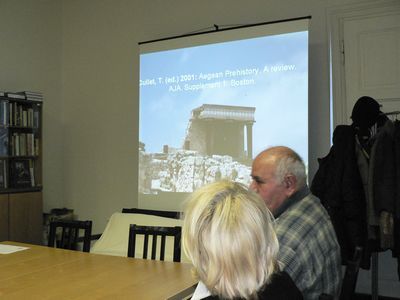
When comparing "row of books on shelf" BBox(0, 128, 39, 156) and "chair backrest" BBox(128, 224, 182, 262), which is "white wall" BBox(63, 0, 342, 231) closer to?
"row of books on shelf" BBox(0, 128, 39, 156)

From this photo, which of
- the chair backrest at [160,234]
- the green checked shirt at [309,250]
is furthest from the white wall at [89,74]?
the green checked shirt at [309,250]

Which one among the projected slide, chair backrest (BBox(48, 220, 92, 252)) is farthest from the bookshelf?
chair backrest (BBox(48, 220, 92, 252))

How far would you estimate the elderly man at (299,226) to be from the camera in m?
1.62

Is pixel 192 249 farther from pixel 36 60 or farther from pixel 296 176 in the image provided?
pixel 36 60

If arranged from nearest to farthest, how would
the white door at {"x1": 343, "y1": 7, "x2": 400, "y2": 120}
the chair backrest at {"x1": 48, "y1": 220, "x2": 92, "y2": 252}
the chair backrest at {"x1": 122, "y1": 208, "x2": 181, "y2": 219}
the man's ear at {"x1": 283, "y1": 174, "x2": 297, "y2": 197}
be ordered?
the man's ear at {"x1": 283, "y1": 174, "x2": 297, "y2": 197} → the chair backrest at {"x1": 48, "y1": 220, "x2": 92, "y2": 252} → the white door at {"x1": 343, "y1": 7, "x2": 400, "y2": 120} → the chair backrest at {"x1": 122, "y1": 208, "x2": 181, "y2": 219}

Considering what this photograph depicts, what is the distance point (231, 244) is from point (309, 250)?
649 mm

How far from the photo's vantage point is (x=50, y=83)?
528cm

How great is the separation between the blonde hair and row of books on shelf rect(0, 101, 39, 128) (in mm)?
3706

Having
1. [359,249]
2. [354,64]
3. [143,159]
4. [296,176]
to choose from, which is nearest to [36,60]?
[143,159]

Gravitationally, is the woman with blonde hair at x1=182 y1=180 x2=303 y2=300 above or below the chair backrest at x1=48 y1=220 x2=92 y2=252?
above

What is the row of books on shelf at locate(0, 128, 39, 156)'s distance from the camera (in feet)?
14.1

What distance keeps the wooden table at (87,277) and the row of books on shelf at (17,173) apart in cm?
195

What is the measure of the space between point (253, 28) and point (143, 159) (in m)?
1.81

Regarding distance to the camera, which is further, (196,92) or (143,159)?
(143,159)
